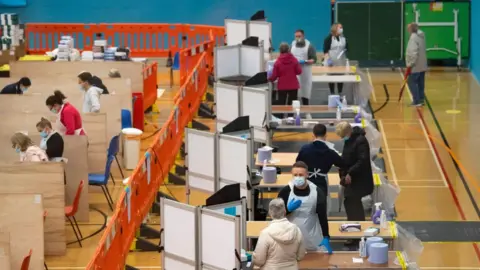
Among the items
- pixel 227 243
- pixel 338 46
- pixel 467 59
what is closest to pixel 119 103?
pixel 338 46

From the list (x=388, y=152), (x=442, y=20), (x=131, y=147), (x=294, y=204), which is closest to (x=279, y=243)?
(x=294, y=204)

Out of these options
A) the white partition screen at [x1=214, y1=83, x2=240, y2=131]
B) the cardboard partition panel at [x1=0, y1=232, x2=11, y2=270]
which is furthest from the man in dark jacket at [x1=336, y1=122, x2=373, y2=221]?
the cardboard partition panel at [x1=0, y1=232, x2=11, y2=270]

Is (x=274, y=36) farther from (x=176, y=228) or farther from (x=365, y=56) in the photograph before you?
(x=176, y=228)

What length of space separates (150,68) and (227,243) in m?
12.7

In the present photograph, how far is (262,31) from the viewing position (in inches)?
984

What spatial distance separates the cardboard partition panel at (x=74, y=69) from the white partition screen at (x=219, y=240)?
11301 millimetres

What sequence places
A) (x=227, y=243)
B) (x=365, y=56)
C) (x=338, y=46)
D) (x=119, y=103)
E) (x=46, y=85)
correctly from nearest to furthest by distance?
(x=227, y=243)
(x=119, y=103)
(x=46, y=85)
(x=338, y=46)
(x=365, y=56)

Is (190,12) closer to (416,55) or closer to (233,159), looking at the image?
(416,55)

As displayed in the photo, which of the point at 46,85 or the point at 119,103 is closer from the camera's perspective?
the point at 119,103

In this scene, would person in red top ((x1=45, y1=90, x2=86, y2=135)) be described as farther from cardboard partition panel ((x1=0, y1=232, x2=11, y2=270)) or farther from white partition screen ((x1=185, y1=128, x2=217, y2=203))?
cardboard partition panel ((x1=0, y1=232, x2=11, y2=270))

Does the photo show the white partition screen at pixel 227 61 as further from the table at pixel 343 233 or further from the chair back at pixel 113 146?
the table at pixel 343 233

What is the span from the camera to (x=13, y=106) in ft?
63.3

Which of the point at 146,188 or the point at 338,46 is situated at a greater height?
the point at 338,46

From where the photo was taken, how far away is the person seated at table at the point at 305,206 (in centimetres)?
1225
